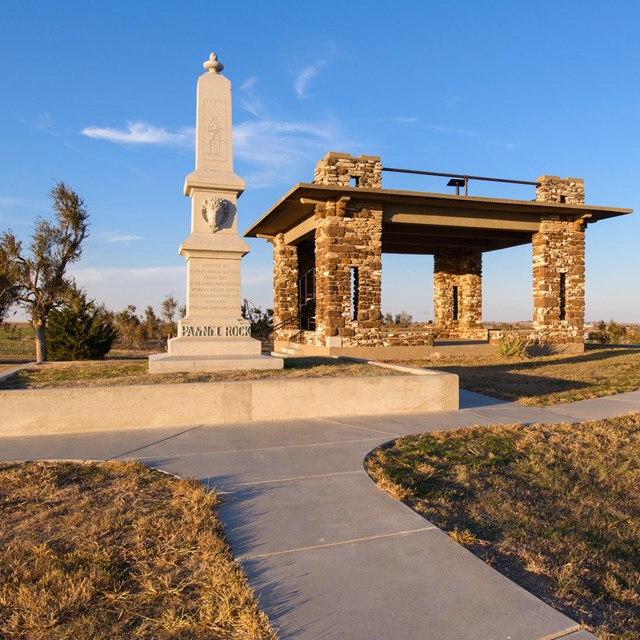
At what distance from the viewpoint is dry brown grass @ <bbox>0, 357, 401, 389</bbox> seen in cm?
750

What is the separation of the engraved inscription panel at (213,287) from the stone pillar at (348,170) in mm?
7343

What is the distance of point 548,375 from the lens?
13.5 meters

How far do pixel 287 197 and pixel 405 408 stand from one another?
10.0 metres

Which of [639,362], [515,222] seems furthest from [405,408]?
[515,222]

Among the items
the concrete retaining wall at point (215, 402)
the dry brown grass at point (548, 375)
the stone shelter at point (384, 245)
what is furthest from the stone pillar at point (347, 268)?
the concrete retaining wall at point (215, 402)

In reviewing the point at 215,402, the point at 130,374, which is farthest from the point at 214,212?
the point at 215,402

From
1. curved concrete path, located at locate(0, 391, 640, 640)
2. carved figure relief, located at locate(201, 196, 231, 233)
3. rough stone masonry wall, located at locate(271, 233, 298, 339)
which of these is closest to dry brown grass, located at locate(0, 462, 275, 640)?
curved concrete path, located at locate(0, 391, 640, 640)

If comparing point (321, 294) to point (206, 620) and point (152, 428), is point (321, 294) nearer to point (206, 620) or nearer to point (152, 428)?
point (152, 428)

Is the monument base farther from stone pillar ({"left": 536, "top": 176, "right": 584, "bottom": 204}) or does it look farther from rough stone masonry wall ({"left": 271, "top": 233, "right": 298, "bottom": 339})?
stone pillar ({"left": 536, "top": 176, "right": 584, "bottom": 204})

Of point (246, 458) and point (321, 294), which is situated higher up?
point (321, 294)

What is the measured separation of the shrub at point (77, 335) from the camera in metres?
18.7

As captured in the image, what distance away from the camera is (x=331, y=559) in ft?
10.8

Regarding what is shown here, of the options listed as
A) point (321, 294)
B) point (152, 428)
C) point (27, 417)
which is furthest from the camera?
point (321, 294)

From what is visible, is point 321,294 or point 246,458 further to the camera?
point 321,294
